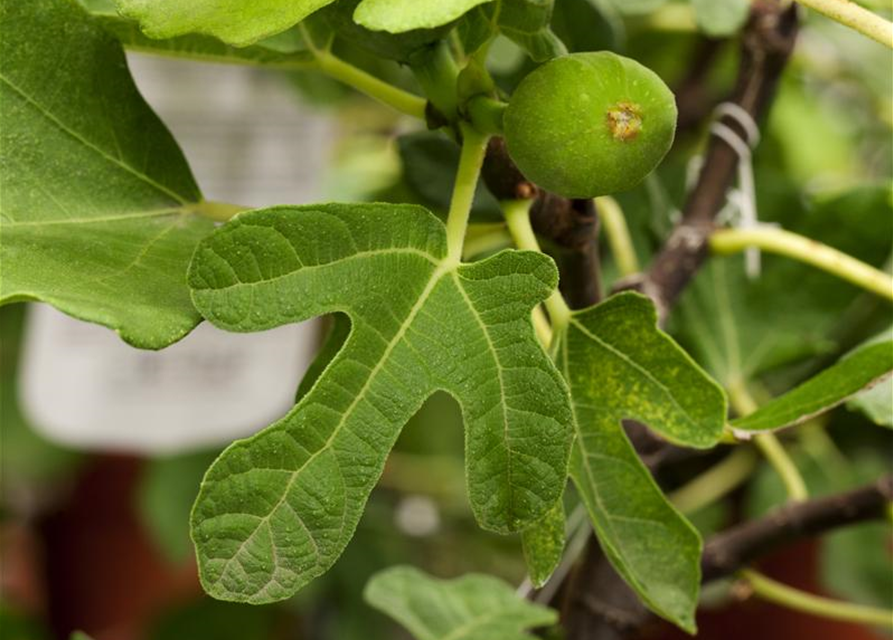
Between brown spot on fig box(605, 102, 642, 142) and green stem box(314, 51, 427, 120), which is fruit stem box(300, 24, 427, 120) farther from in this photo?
A: brown spot on fig box(605, 102, 642, 142)

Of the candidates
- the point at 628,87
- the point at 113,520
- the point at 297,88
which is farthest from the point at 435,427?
the point at 628,87

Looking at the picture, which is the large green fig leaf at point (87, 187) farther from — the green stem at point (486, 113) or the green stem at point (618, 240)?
the green stem at point (618, 240)

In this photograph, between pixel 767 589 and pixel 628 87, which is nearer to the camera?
A: pixel 628 87

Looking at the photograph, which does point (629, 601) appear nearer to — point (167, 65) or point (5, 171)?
point (5, 171)

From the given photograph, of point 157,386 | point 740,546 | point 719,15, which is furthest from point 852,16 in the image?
point 157,386

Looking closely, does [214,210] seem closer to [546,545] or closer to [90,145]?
[90,145]

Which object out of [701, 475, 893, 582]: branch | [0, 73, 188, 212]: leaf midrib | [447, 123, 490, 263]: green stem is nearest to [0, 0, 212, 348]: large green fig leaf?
[0, 73, 188, 212]: leaf midrib

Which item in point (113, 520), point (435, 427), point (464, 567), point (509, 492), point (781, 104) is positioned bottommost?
point (113, 520)
